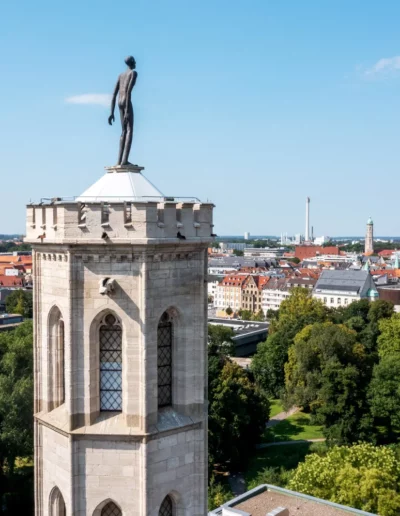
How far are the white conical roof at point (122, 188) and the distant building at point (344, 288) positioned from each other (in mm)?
127293

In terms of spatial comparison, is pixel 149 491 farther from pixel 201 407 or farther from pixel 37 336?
pixel 37 336

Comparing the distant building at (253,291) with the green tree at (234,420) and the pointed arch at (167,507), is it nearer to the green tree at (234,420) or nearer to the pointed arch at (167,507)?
the green tree at (234,420)

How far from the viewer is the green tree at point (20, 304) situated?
109 meters

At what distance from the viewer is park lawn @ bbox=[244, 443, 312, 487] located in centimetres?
5278

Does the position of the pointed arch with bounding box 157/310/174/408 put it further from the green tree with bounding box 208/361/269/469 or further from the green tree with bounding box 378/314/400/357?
the green tree with bounding box 378/314/400/357

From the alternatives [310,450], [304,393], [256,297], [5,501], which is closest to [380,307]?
[304,393]

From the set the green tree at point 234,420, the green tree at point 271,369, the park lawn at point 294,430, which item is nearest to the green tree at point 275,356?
the green tree at point 271,369

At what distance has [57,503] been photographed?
14766 millimetres

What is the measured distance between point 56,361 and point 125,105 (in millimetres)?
6564

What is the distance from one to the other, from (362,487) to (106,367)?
27.6 meters

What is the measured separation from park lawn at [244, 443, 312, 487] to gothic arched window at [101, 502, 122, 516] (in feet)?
121

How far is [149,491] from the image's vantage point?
13750mm

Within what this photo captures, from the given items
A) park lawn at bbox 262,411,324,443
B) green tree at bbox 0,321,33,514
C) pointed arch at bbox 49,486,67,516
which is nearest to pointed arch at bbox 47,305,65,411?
pointed arch at bbox 49,486,67,516

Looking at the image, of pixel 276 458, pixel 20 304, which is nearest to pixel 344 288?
pixel 20 304
